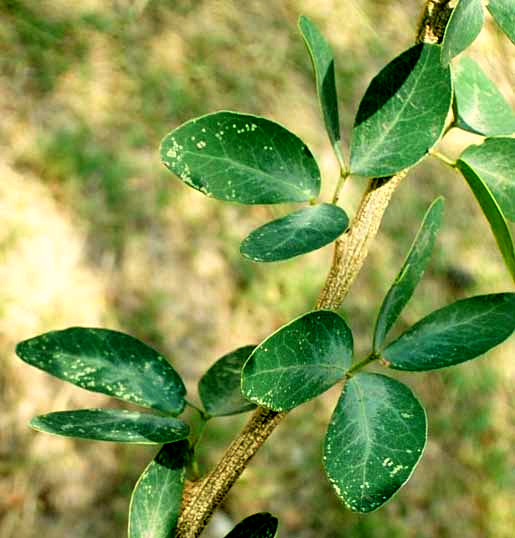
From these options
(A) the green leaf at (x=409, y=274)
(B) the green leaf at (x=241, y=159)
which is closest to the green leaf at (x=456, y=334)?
(A) the green leaf at (x=409, y=274)

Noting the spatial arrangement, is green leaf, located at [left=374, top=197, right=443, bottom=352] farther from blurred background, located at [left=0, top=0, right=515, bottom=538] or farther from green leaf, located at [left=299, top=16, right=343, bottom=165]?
blurred background, located at [left=0, top=0, right=515, bottom=538]

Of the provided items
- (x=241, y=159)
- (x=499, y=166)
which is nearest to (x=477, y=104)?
(x=499, y=166)

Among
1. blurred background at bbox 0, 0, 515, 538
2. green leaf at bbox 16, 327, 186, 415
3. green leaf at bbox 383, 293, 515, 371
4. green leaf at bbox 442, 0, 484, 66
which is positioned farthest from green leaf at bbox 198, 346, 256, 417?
blurred background at bbox 0, 0, 515, 538

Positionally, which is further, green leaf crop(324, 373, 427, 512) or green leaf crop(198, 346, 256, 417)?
green leaf crop(198, 346, 256, 417)

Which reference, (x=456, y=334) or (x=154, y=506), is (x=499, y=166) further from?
(x=154, y=506)

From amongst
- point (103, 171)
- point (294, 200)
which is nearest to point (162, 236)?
point (103, 171)

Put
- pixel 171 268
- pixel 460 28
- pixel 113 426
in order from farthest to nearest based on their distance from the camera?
pixel 171 268
pixel 113 426
pixel 460 28
